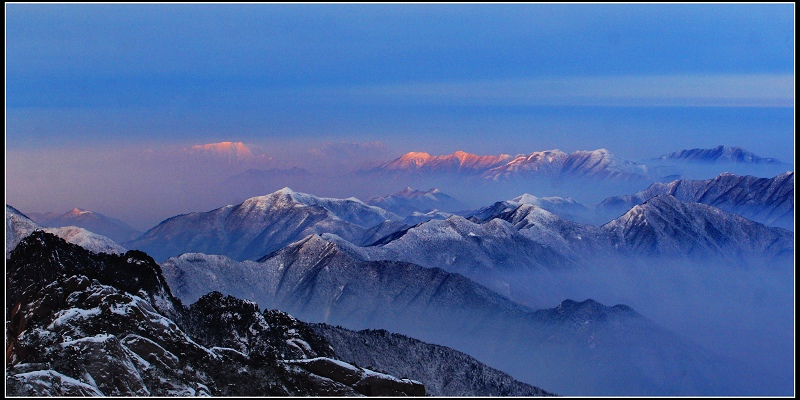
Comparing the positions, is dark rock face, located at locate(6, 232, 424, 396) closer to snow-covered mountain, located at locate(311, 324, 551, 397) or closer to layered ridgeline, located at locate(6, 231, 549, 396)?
layered ridgeline, located at locate(6, 231, 549, 396)

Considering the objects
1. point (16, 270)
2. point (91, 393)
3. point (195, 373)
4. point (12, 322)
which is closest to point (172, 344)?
point (195, 373)

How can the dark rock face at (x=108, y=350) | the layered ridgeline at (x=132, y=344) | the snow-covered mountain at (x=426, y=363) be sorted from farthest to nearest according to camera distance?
the snow-covered mountain at (x=426, y=363)
the layered ridgeline at (x=132, y=344)
the dark rock face at (x=108, y=350)

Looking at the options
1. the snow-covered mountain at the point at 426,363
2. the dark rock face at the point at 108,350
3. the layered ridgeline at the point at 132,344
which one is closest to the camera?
the dark rock face at the point at 108,350

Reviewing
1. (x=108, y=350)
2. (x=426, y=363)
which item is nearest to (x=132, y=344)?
(x=108, y=350)

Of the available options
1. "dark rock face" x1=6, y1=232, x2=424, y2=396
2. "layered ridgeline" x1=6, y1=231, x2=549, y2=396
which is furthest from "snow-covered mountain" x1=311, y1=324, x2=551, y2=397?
"dark rock face" x1=6, y1=232, x2=424, y2=396

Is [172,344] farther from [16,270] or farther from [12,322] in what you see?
[16,270]

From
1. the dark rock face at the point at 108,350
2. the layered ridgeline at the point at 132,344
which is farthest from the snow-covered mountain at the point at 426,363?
the dark rock face at the point at 108,350

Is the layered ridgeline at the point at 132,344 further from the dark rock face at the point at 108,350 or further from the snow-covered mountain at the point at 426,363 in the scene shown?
the snow-covered mountain at the point at 426,363
